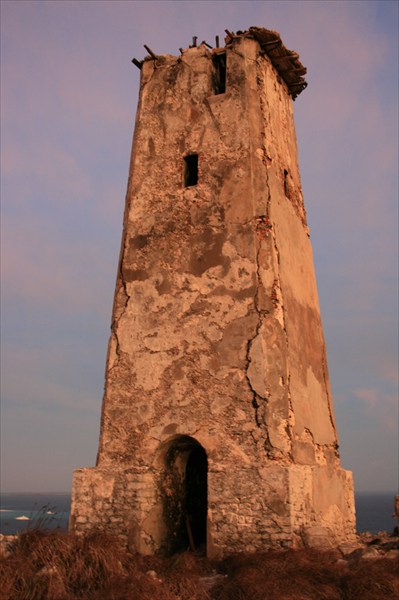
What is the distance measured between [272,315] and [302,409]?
1582 mm

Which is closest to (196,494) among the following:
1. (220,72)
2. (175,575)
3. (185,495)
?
(185,495)

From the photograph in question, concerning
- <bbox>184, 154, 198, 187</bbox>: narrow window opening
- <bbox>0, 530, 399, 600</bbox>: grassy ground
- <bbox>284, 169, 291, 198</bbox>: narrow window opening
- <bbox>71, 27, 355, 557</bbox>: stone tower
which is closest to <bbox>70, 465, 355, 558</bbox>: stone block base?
<bbox>71, 27, 355, 557</bbox>: stone tower

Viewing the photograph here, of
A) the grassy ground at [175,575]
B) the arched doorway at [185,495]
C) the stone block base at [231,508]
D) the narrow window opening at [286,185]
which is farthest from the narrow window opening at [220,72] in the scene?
the grassy ground at [175,575]

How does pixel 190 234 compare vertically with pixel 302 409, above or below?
above

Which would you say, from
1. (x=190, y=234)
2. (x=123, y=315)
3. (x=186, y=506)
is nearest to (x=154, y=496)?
(x=186, y=506)

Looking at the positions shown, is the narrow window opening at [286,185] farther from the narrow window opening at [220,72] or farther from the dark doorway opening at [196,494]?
the dark doorway opening at [196,494]

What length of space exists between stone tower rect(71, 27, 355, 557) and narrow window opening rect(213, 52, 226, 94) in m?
0.02

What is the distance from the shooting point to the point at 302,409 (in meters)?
9.44

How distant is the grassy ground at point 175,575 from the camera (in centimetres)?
599

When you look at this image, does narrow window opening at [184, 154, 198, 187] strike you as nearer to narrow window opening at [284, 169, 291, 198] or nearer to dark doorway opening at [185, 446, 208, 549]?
narrow window opening at [284, 169, 291, 198]

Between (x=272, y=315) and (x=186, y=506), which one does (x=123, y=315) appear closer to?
(x=272, y=315)

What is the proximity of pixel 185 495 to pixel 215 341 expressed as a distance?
2.75 meters

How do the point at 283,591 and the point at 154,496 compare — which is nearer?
the point at 283,591

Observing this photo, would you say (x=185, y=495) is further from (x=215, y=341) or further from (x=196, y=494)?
(x=215, y=341)
